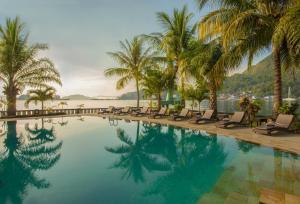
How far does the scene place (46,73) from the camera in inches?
843

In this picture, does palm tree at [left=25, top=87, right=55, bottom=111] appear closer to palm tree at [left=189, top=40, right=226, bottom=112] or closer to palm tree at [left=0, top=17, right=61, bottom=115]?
palm tree at [left=0, top=17, right=61, bottom=115]

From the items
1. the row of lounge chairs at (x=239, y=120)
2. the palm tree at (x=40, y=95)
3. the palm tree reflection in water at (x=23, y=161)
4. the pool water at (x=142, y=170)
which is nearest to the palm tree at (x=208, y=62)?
the row of lounge chairs at (x=239, y=120)

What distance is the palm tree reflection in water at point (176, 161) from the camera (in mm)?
5379

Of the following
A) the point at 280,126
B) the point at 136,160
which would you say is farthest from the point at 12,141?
the point at 280,126

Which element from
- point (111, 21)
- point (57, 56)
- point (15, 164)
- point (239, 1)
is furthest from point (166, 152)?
point (57, 56)

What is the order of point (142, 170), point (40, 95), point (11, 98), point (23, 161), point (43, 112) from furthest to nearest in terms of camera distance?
1. point (43, 112)
2. point (40, 95)
3. point (11, 98)
4. point (23, 161)
5. point (142, 170)

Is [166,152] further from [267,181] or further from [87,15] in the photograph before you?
[87,15]

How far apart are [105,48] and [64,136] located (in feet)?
52.8

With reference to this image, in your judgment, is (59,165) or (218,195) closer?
(218,195)

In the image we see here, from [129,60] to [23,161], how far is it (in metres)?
18.8

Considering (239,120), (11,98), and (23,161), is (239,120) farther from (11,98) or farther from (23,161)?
(11,98)

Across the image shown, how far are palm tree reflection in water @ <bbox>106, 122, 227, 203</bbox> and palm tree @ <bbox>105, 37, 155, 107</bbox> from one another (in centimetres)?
1330

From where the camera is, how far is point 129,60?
2527 cm

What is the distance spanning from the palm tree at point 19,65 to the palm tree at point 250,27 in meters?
16.2
